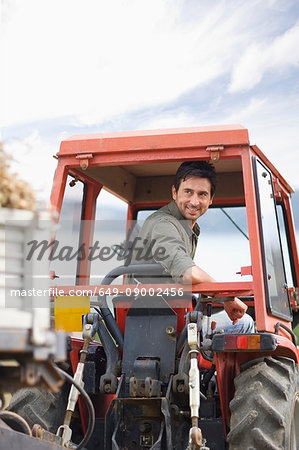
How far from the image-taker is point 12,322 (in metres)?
2.31

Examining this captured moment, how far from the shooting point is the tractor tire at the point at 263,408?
4129 millimetres

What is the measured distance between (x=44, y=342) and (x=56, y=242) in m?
3.09

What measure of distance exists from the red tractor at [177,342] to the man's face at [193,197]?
1.15 ft

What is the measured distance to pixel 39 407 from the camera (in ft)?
15.7

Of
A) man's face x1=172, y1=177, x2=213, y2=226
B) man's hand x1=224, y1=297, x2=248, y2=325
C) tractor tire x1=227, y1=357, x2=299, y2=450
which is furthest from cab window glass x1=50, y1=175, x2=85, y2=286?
tractor tire x1=227, y1=357, x2=299, y2=450

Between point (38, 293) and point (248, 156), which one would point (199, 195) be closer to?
point (248, 156)

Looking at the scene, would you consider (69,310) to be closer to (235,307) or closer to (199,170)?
(235,307)

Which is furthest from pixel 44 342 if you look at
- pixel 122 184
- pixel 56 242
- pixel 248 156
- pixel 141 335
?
pixel 122 184

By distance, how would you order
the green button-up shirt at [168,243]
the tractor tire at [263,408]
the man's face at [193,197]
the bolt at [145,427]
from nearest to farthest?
the tractor tire at [263,408] < the bolt at [145,427] < the green button-up shirt at [168,243] < the man's face at [193,197]

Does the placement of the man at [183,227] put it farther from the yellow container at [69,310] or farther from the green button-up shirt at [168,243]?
the yellow container at [69,310]

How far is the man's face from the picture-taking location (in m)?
5.33

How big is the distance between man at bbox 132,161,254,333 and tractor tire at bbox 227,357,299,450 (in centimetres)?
53

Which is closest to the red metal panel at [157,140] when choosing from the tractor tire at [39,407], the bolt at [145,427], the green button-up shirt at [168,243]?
the green button-up shirt at [168,243]

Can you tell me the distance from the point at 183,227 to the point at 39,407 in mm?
1458
